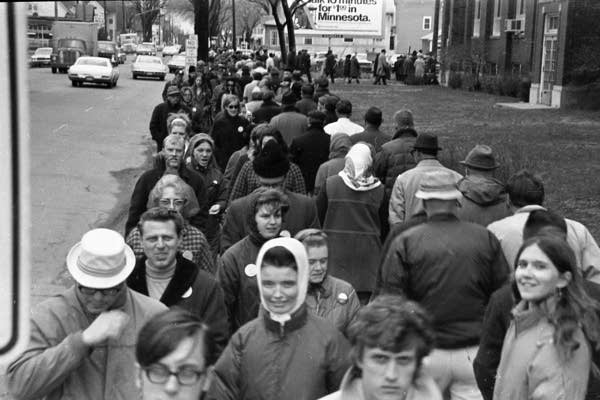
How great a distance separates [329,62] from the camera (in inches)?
2254

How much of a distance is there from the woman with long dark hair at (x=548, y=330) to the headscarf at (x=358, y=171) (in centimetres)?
363

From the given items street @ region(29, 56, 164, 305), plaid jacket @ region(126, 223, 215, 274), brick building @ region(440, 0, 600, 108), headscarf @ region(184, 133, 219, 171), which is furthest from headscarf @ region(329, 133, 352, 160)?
brick building @ region(440, 0, 600, 108)

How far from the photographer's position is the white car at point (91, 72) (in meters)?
48.9

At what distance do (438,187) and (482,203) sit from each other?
1841mm

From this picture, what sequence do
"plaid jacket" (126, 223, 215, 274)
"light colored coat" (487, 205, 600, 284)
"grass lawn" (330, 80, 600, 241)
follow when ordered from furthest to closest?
"grass lawn" (330, 80, 600, 241) → "plaid jacket" (126, 223, 215, 274) → "light colored coat" (487, 205, 600, 284)

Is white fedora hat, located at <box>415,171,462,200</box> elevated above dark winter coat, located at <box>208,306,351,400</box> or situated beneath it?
elevated above

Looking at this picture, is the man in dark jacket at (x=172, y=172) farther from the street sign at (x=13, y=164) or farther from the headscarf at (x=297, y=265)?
the street sign at (x=13, y=164)

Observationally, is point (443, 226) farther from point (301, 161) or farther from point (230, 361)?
point (301, 161)

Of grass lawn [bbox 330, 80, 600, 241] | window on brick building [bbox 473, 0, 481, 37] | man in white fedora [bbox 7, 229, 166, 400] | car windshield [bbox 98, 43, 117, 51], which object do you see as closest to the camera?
man in white fedora [bbox 7, 229, 166, 400]

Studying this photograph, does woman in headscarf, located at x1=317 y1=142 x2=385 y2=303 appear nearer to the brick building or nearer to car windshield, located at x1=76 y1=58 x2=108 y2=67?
the brick building

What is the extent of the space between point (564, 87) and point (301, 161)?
25815mm

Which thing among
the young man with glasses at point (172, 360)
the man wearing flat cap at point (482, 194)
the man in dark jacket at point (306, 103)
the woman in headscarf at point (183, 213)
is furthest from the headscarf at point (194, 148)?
the young man with glasses at point (172, 360)

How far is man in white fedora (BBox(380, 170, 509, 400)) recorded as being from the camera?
5.93 m

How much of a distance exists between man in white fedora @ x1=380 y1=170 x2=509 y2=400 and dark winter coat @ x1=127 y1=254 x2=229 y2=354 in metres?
0.95
